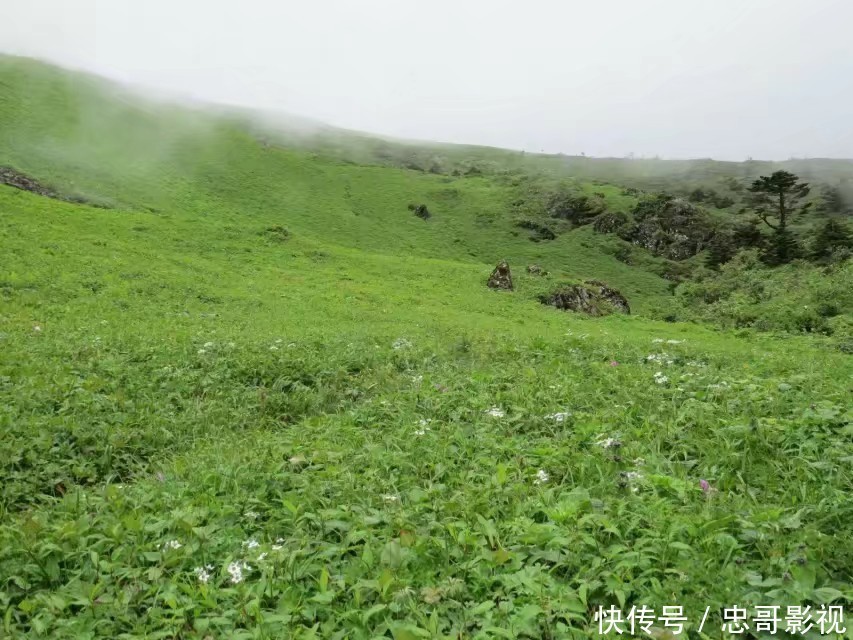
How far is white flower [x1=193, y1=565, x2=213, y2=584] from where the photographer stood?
435cm

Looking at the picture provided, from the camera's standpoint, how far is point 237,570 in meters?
4.37

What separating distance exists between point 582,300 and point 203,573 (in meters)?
33.9

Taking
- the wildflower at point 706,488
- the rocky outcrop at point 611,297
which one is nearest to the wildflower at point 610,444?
the wildflower at point 706,488

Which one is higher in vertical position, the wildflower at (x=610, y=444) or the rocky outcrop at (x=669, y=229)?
the rocky outcrop at (x=669, y=229)

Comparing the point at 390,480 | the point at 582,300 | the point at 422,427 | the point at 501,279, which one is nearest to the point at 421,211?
the point at 501,279

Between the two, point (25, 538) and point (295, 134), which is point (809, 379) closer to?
point (25, 538)

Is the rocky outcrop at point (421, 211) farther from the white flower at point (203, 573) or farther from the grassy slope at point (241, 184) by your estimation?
the white flower at point (203, 573)

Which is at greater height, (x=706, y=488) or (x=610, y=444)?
(x=706, y=488)

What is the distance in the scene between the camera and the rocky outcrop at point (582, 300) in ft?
116

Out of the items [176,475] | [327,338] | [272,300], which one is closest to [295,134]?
[272,300]

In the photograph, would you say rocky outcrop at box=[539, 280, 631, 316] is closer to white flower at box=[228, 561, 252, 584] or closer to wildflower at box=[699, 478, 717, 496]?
wildflower at box=[699, 478, 717, 496]

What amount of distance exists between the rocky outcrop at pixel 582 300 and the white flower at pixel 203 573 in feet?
106

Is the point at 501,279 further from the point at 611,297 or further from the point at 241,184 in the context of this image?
the point at 241,184

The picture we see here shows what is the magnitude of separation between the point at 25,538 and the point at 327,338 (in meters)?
10.6
